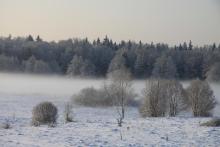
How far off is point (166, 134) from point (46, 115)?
8.12 metres

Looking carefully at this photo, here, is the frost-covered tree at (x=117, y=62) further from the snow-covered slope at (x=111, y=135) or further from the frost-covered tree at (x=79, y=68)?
the snow-covered slope at (x=111, y=135)

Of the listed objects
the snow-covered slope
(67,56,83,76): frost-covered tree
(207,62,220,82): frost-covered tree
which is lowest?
the snow-covered slope

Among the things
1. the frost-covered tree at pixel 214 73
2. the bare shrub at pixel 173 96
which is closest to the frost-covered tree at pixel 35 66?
the frost-covered tree at pixel 214 73

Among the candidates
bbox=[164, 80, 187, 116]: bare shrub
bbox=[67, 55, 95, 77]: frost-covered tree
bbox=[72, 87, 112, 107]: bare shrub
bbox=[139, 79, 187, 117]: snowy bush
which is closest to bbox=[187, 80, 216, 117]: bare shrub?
bbox=[164, 80, 187, 116]: bare shrub

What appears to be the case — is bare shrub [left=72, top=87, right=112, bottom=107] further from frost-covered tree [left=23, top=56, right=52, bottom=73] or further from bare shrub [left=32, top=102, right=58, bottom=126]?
frost-covered tree [left=23, top=56, right=52, bottom=73]

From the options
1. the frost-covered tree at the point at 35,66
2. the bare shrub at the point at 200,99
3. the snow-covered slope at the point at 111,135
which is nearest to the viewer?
the snow-covered slope at the point at 111,135

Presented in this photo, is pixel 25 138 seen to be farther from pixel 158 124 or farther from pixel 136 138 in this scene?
pixel 158 124

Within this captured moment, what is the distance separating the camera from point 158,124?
2677cm

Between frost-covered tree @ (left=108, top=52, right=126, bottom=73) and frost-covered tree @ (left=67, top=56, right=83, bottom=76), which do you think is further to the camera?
frost-covered tree @ (left=67, top=56, right=83, bottom=76)

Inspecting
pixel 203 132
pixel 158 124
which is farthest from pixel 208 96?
pixel 203 132

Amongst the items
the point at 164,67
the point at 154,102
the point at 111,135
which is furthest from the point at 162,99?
the point at 164,67

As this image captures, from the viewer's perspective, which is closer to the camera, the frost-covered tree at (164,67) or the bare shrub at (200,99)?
the bare shrub at (200,99)

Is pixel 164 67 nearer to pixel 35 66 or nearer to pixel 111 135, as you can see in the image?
pixel 35 66

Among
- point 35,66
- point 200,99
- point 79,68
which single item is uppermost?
point 35,66
